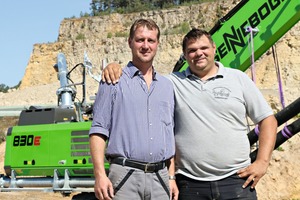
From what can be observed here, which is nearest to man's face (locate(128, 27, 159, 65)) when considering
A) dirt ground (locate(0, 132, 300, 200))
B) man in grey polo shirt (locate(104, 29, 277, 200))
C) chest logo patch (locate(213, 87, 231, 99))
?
man in grey polo shirt (locate(104, 29, 277, 200))

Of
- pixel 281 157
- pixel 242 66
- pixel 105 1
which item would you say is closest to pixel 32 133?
pixel 242 66

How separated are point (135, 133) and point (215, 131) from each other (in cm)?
54

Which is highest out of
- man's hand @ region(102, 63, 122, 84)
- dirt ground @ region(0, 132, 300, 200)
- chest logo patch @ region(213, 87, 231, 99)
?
man's hand @ region(102, 63, 122, 84)

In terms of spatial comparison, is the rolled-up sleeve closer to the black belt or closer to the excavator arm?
the black belt

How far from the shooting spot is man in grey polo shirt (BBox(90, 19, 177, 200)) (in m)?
3.25

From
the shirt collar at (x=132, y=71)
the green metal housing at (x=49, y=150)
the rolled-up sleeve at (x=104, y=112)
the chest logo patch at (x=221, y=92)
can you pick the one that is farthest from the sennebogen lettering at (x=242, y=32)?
the rolled-up sleeve at (x=104, y=112)

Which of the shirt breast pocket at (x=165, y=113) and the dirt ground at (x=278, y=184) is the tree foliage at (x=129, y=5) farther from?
the shirt breast pocket at (x=165, y=113)

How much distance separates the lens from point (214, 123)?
343 cm

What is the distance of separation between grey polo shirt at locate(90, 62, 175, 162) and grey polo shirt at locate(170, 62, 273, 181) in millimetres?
147

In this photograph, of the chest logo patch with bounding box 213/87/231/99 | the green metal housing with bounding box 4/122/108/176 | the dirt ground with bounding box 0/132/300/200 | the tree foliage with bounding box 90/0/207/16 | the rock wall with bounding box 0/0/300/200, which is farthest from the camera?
the tree foliage with bounding box 90/0/207/16

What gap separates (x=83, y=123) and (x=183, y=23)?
1410 inches

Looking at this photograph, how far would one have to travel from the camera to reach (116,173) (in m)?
3.27

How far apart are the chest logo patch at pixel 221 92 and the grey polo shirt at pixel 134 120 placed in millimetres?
341

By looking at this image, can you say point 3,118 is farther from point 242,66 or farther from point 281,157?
point 242,66
